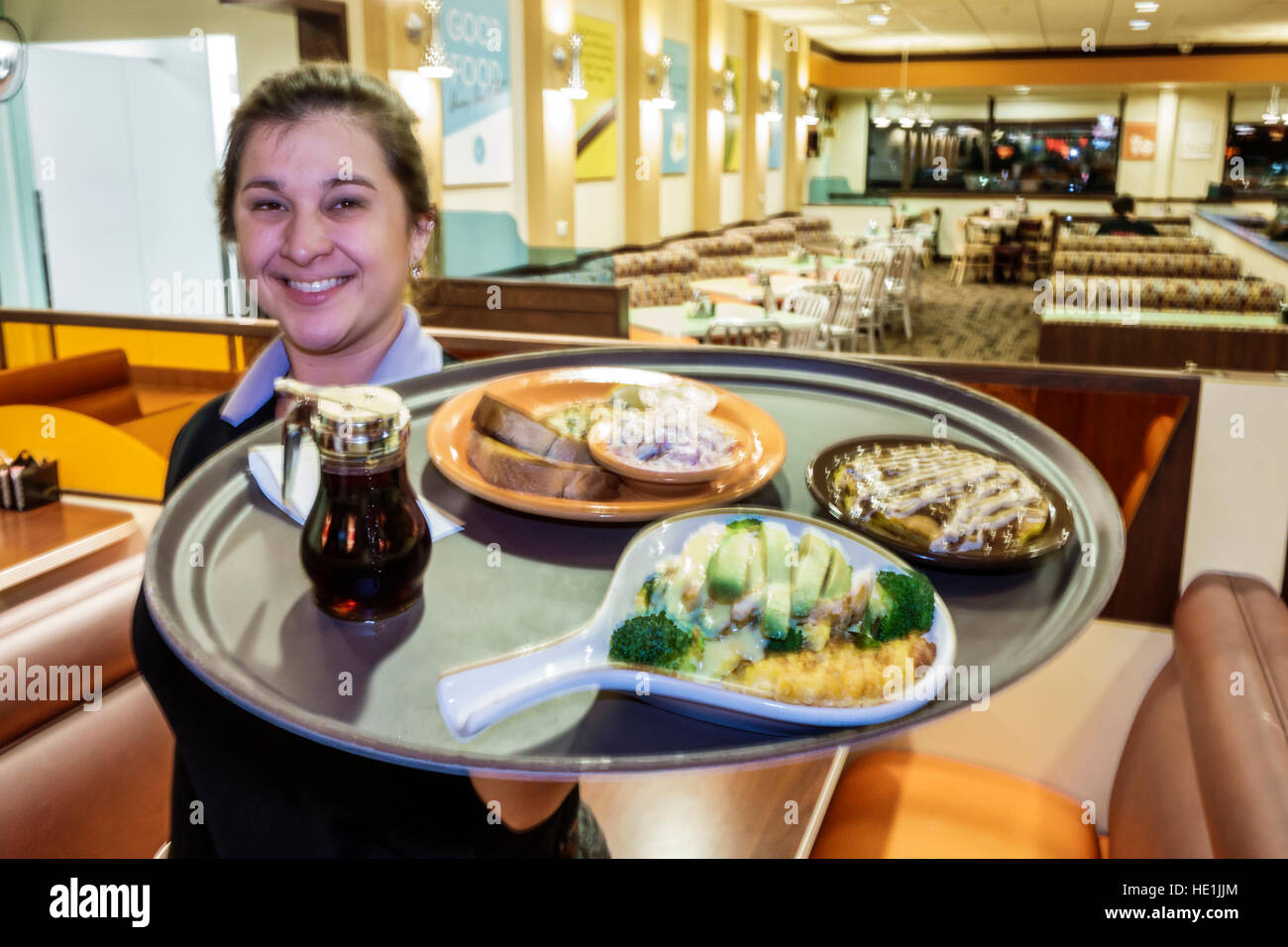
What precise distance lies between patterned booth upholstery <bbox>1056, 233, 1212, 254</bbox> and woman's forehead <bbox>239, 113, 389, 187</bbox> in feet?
30.4

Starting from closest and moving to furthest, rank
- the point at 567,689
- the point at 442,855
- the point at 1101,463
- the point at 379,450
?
the point at 567,689
the point at 379,450
the point at 442,855
the point at 1101,463

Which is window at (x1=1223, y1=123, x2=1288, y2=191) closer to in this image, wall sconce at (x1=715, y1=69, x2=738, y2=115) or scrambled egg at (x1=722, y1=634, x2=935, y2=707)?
wall sconce at (x1=715, y1=69, x2=738, y2=115)

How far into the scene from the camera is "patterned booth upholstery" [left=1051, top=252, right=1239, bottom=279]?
805cm

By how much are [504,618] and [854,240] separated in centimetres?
1223

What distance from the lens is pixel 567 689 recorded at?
0.59 meters

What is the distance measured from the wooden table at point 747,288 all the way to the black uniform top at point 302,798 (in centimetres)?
639

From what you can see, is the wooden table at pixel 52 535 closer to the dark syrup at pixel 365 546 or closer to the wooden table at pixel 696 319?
the dark syrup at pixel 365 546

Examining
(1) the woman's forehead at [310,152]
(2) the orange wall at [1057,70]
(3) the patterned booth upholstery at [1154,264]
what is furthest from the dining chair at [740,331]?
(2) the orange wall at [1057,70]

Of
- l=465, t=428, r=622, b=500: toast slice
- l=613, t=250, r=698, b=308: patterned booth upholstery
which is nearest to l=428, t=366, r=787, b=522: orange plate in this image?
l=465, t=428, r=622, b=500: toast slice

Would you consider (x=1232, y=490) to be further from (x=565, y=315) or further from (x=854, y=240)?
(x=854, y=240)

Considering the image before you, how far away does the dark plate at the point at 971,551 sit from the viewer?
73 centimetres

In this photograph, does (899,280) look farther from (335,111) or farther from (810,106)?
(335,111)

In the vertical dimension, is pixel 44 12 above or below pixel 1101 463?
above
